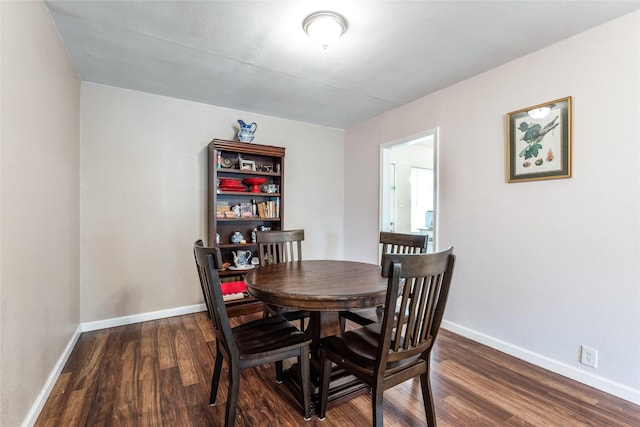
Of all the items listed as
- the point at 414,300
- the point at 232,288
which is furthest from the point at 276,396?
the point at 232,288

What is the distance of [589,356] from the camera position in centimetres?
202

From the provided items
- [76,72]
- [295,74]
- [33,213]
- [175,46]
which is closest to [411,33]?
[295,74]

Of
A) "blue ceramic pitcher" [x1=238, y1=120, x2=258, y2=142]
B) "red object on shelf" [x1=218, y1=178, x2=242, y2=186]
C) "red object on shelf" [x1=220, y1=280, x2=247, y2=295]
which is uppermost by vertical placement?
"blue ceramic pitcher" [x1=238, y1=120, x2=258, y2=142]

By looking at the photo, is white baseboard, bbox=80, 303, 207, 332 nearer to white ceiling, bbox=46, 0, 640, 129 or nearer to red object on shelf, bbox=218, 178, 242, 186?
red object on shelf, bbox=218, 178, 242, 186

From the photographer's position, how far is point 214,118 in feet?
11.5

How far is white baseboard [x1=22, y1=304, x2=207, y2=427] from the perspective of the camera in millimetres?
1631

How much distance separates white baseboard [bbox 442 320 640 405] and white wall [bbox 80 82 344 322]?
2.90 m

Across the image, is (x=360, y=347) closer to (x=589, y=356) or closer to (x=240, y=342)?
(x=240, y=342)

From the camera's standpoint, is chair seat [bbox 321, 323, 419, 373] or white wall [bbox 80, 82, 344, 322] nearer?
chair seat [bbox 321, 323, 419, 373]

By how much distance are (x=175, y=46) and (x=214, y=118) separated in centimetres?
128

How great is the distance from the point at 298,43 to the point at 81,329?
A: 3202 millimetres

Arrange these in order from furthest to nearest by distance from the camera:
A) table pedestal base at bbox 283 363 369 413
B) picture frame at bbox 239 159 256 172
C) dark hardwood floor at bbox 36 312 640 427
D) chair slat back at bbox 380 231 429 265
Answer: picture frame at bbox 239 159 256 172, chair slat back at bbox 380 231 429 265, table pedestal base at bbox 283 363 369 413, dark hardwood floor at bbox 36 312 640 427

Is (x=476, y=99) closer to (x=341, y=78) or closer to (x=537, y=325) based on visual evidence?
(x=341, y=78)

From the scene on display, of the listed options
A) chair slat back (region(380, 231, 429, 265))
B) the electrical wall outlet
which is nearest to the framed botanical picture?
chair slat back (region(380, 231, 429, 265))
